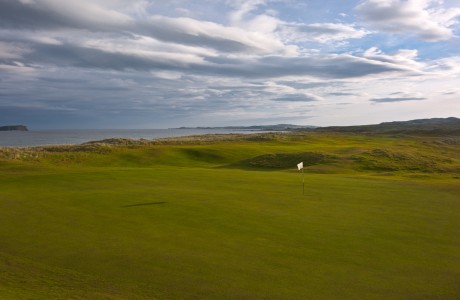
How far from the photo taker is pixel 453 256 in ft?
36.0

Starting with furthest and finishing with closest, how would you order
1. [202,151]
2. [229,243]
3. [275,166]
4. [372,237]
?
[202,151], [275,166], [372,237], [229,243]

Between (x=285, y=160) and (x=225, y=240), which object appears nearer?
(x=225, y=240)

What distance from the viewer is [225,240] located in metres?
12.0

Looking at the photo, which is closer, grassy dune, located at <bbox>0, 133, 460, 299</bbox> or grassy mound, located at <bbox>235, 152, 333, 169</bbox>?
grassy dune, located at <bbox>0, 133, 460, 299</bbox>

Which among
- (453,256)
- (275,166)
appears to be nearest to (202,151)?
(275,166)

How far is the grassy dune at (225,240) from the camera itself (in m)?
8.90

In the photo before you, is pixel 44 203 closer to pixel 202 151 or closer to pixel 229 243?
pixel 229 243

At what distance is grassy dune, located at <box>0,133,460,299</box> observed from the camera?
8898 millimetres

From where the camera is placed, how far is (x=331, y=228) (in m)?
13.5

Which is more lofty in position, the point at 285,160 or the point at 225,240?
the point at 285,160

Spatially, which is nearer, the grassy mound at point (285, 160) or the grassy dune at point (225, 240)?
the grassy dune at point (225, 240)

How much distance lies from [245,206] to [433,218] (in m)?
7.04

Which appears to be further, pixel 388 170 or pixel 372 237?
pixel 388 170

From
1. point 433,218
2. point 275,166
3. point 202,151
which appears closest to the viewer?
point 433,218
